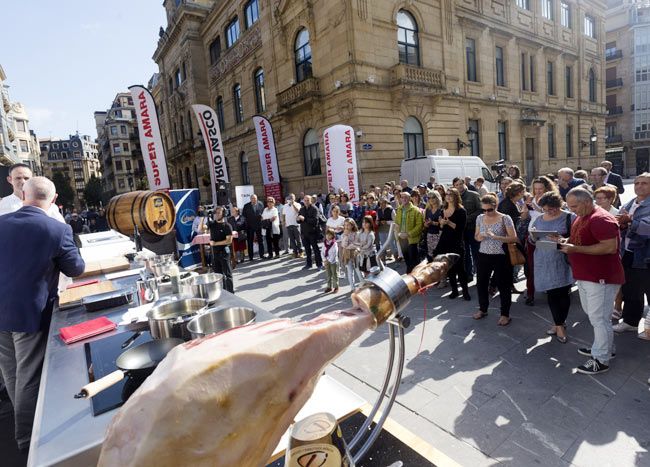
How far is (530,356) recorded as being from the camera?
4.20 metres

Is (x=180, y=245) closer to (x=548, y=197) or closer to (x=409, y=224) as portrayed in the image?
(x=409, y=224)

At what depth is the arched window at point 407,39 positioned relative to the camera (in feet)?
60.8

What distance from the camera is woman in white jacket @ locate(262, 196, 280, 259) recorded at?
10992 mm

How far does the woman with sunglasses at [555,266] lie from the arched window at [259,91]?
72.4 feet

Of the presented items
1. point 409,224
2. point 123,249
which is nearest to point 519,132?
point 409,224

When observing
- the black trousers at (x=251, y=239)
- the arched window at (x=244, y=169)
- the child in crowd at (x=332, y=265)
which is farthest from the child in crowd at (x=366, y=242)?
the arched window at (x=244, y=169)

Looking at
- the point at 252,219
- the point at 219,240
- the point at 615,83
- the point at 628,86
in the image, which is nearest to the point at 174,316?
the point at 219,240

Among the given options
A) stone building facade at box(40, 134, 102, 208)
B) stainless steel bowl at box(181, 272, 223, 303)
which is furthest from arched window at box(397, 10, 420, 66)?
stone building facade at box(40, 134, 102, 208)

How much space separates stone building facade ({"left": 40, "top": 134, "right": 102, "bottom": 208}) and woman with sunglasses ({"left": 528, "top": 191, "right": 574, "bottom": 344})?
125548 mm

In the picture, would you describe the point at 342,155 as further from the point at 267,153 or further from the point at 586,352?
the point at 586,352

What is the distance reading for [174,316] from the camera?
2.41 m

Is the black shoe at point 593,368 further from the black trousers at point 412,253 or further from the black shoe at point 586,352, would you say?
the black trousers at point 412,253

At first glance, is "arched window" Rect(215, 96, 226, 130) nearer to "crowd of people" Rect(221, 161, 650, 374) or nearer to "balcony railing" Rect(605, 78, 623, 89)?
"crowd of people" Rect(221, 161, 650, 374)

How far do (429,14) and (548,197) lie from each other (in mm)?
18910
